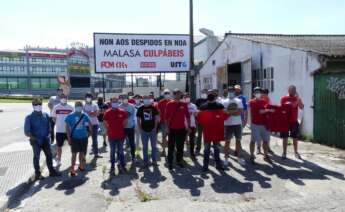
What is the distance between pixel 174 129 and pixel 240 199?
2.77 meters

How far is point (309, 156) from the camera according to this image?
918 centimetres

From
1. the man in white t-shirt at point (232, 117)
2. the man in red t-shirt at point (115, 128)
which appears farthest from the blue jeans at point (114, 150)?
the man in white t-shirt at point (232, 117)

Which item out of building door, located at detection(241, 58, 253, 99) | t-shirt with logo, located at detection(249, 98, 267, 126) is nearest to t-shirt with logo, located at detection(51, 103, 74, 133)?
t-shirt with logo, located at detection(249, 98, 267, 126)

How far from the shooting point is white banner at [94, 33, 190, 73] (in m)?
15.6

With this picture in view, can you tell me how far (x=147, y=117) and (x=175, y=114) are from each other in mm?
643

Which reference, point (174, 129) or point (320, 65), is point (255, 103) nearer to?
point (174, 129)

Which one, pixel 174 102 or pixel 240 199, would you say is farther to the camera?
pixel 174 102

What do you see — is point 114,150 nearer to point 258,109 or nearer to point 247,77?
point 258,109

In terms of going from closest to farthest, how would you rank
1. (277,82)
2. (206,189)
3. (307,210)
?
(307,210) < (206,189) < (277,82)

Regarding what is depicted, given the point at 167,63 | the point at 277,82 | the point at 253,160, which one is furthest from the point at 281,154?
the point at 167,63

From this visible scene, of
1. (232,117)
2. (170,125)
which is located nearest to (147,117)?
(170,125)

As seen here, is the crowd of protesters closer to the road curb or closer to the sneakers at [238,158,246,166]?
the sneakers at [238,158,246,166]

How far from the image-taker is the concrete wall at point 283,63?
11.6 metres

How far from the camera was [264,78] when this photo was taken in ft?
49.1
